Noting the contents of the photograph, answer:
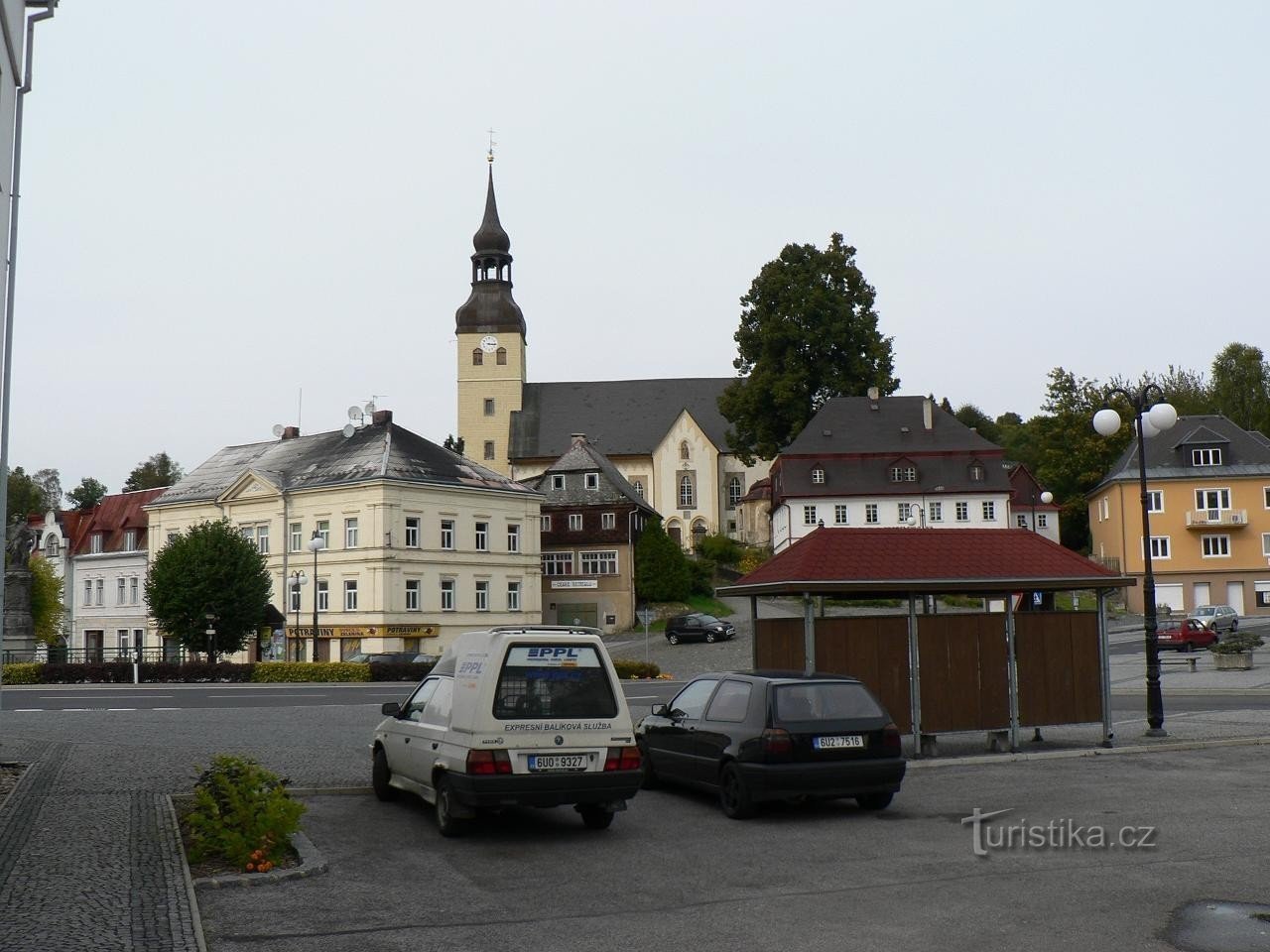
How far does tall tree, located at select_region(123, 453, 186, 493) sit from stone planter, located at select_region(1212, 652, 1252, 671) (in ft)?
365

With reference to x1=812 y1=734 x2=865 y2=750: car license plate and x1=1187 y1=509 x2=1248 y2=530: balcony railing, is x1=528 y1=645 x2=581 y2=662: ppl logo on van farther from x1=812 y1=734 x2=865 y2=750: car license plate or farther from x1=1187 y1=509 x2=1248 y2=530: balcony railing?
x1=1187 y1=509 x2=1248 y2=530: balcony railing

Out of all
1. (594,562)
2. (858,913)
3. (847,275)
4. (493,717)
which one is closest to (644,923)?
(858,913)

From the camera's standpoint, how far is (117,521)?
7906cm

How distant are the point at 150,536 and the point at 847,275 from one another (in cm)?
4218

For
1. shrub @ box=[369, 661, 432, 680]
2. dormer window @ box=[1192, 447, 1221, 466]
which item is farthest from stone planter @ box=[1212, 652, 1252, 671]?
dormer window @ box=[1192, 447, 1221, 466]

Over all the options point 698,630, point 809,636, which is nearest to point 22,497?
point 698,630

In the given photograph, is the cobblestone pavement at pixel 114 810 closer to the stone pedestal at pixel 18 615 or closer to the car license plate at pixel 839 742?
the car license plate at pixel 839 742

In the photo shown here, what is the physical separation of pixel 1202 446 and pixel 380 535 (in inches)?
1828

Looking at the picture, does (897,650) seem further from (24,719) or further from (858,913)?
(24,719)

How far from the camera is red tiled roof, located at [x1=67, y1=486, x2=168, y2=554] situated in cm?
7688

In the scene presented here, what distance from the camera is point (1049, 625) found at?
61.9 feet

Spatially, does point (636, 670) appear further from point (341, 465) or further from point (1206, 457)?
point (1206, 457)

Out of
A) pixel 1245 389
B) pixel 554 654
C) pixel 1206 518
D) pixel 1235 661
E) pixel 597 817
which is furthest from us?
pixel 1245 389

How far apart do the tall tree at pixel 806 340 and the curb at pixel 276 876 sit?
215ft
